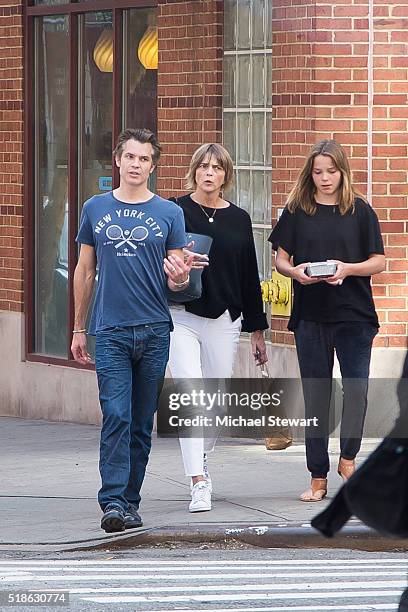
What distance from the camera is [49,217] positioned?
13852 millimetres

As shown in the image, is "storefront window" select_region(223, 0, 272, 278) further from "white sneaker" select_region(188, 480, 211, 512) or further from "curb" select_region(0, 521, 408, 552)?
"curb" select_region(0, 521, 408, 552)

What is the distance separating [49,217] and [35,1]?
6.03 ft

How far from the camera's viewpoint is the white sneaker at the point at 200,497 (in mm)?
8797

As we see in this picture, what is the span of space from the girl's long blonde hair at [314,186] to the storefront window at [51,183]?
4935 mm

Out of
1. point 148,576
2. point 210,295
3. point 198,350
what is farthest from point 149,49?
point 148,576

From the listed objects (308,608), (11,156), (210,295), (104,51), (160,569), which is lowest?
(160,569)

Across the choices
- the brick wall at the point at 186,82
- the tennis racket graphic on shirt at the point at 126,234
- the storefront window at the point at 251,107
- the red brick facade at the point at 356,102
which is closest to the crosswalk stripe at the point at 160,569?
the tennis racket graphic on shirt at the point at 126,234

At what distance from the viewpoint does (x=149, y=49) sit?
1273 cm

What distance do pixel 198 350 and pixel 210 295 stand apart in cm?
31

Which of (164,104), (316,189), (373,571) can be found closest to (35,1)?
(164,104)

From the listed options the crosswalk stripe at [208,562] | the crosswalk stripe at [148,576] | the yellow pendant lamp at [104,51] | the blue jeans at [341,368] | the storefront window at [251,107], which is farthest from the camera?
the yellow pendant lamp at [104,51]

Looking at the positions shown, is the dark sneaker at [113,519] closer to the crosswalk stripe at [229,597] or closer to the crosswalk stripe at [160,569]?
the crosswalk stripe at [160,569]

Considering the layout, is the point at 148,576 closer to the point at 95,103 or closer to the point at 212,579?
the point at 212,579

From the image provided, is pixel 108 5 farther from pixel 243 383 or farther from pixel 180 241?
pixel 180 241
